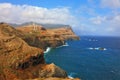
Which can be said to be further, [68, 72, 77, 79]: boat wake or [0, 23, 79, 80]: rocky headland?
[68, 72, 77, 79]: boat wake

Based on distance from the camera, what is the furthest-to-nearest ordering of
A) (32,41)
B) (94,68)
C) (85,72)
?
(32,41), (94,68), (85,72)

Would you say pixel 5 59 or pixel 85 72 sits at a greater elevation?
pixel 5 59

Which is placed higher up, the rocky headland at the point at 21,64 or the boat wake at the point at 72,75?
the rocky headland at the point at 21,64

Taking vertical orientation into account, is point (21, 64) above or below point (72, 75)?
above

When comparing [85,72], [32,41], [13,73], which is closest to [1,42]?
[13,73]

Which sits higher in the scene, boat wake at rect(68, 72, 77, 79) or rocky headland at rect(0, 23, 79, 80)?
rocky headland at rect(0, 23, 79, 80)

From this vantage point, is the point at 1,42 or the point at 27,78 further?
the point at 1,42

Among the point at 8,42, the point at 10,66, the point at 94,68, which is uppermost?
the point at 8,42

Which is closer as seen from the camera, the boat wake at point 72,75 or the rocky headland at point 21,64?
the rocky headland at point 21,64

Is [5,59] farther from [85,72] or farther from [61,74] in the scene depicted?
[85,72]

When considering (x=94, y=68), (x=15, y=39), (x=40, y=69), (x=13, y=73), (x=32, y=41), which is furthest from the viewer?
(x=32, y=41)

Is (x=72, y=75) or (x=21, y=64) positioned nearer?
(x=21, y=64)
